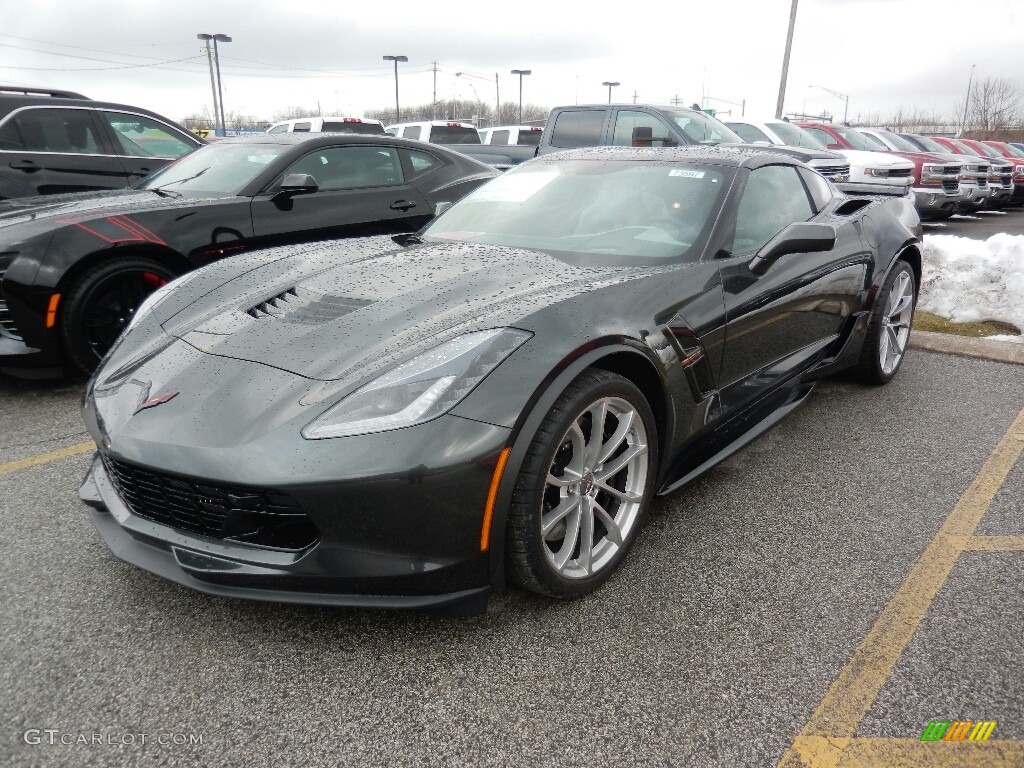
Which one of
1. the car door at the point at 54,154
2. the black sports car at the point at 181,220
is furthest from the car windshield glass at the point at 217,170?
the car door at the point at 54,154

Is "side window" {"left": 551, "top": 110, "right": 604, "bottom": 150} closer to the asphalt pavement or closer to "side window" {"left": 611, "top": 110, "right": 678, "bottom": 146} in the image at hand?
"side window" {"left": 611, "top": 110, "right": 678, "bottom": 146}

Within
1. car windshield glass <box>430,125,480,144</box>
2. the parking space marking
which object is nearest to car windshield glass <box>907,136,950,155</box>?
car windshield glass <box>430,125,480,144</box>

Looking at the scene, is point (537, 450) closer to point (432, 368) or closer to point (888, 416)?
point (432, 368)

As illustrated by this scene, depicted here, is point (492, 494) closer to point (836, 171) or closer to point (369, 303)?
point (369, 303)

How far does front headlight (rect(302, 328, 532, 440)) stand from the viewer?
6.30ft

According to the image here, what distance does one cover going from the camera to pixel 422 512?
1887mm

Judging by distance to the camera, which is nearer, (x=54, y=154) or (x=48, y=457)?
(x=48, y=457)

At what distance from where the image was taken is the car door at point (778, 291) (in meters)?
2.89

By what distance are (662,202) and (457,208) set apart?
1070 mm

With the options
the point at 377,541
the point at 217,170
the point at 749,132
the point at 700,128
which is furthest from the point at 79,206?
the point at 749,132

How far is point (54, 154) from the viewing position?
617cm

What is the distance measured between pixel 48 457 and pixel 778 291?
10.5 ft

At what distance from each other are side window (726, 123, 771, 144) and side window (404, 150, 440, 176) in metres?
7.10

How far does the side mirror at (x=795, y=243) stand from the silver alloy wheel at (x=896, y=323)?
143cm
